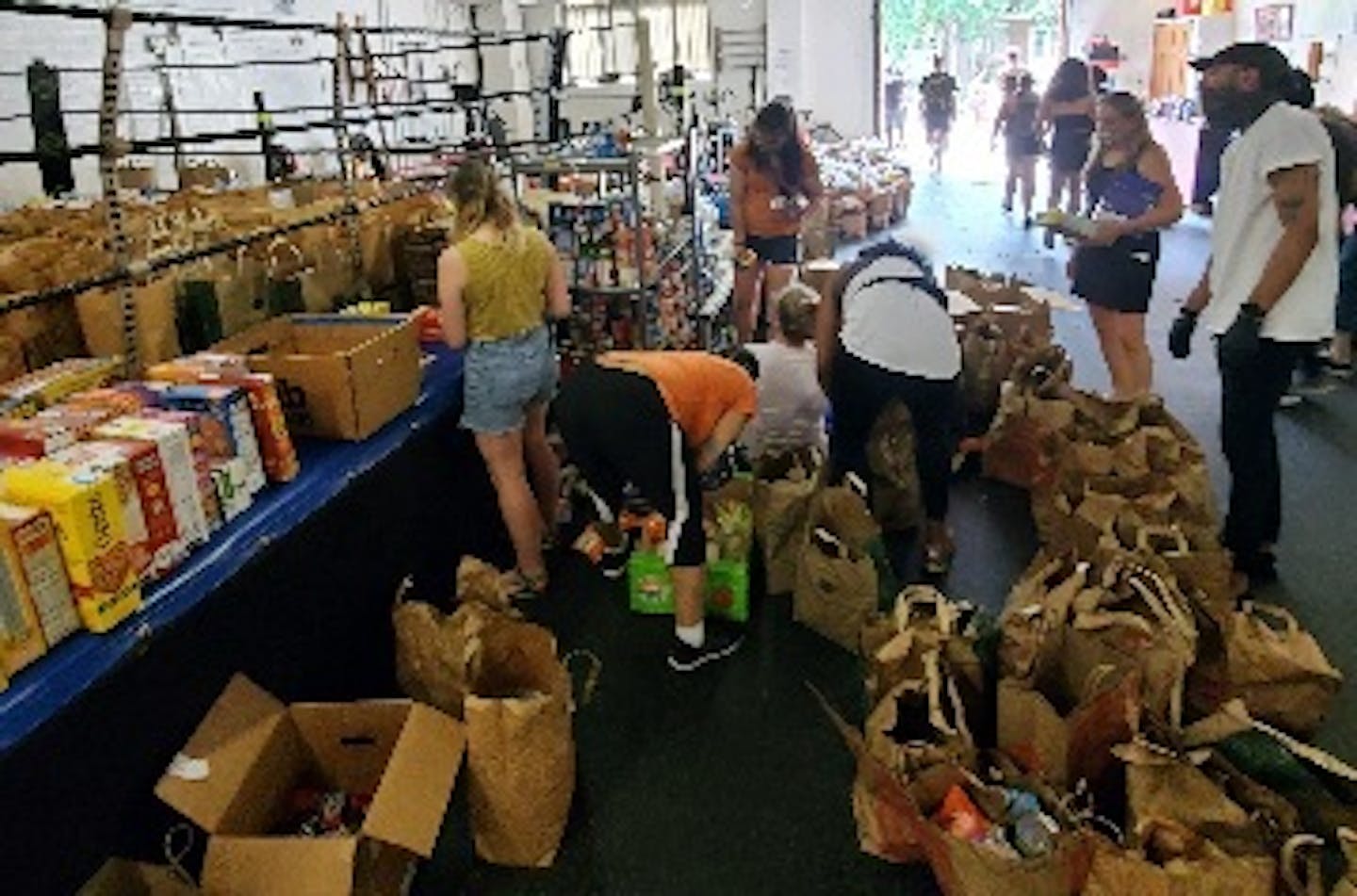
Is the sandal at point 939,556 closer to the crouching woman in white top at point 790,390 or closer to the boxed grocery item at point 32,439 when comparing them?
the crouching woman in white top at point 790,390

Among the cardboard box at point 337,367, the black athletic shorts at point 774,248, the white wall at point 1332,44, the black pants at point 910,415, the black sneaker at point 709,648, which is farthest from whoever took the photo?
the white wall at point 1332,44

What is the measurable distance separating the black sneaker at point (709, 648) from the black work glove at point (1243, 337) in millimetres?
1612

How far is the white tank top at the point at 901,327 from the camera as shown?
294cm

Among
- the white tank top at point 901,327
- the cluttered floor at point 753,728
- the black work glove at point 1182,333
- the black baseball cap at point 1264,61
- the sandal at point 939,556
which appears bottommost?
the cluttered floor at point 753,728

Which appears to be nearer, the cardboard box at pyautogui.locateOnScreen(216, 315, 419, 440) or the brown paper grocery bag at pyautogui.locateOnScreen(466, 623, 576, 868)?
the brown paper grocery bag at pyautogui.locateOnScreen(466, 623, 576, 868)

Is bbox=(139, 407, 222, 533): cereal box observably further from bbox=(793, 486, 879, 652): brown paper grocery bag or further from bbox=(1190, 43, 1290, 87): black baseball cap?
bbox=(1190, 43, 1290, 87): black baseball cap

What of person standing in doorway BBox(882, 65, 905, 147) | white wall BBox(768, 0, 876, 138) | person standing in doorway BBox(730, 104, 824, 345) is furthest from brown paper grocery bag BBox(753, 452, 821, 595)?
person standing in doorway BBox(882, 65, 905, 147)

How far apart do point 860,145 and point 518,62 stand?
13.8 ft

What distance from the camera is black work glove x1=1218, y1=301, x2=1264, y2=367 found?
2783 mm

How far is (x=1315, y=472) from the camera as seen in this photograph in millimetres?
3826

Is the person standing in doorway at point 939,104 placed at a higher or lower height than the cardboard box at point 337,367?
higher

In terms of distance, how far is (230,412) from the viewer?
83.6 inches

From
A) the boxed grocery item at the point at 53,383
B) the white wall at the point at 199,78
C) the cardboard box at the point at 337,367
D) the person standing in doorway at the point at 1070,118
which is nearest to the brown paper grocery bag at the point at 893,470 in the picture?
the cardboard box at the point at 337,367

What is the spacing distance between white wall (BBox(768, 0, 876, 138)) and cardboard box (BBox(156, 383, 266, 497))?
1040 cm
